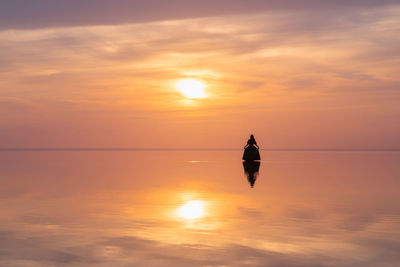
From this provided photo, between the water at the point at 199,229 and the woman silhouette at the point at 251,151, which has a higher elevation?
the woman silhouette at the point at 251,151

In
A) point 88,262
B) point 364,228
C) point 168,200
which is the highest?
point 168,200

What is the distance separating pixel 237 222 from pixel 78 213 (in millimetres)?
7572

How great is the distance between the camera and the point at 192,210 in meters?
23.7

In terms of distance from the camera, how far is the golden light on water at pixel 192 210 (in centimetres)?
2151

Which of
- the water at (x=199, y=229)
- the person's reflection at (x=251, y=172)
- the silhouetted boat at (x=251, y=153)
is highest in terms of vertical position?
the silhouetted boat at (x=251, y=153)

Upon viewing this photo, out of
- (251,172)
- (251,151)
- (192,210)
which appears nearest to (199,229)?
(192,210)

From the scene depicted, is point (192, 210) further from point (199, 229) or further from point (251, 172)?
point (251, 172)

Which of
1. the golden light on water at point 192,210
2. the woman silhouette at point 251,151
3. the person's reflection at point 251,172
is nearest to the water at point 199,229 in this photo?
the golden light on water at point 192,210

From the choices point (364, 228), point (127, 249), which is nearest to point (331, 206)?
point (364, 228)

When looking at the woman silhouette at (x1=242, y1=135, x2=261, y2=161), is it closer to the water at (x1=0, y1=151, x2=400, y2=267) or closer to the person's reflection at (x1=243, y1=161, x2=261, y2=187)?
the person's reflection at (x1=243, y1=161, x2=261, y2=187)

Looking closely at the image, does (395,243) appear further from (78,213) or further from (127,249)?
(78,213)

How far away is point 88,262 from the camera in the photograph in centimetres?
1282

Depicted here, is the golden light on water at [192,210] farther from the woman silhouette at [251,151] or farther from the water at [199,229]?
the woman silhouette at [251,151]

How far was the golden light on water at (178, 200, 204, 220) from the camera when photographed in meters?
21.5
